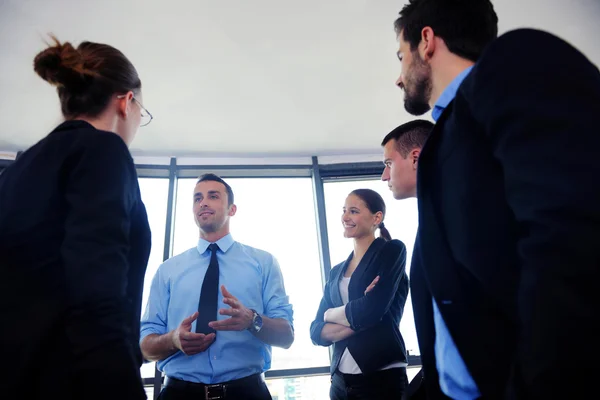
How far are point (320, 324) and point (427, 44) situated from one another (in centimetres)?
178

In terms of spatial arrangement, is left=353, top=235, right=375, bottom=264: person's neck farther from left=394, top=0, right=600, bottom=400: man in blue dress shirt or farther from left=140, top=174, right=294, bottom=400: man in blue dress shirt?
left=394, top=0, right=600, bottom=400: man in blue dress shirt

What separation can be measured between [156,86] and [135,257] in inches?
113

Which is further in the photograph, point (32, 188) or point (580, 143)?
point (32, 188)

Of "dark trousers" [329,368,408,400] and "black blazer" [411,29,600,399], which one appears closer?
"black blazer" [411,29,600,399]

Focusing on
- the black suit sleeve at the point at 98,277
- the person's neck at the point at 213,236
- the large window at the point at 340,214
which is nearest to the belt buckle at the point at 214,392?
the person's neck at the point at 213,236

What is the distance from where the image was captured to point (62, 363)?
0.79 metres

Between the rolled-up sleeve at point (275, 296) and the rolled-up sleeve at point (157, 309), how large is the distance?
23.2 inches

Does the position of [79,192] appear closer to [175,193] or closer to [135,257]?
[135,257]

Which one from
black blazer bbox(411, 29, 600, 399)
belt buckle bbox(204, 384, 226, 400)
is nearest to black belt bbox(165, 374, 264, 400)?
belt buckle bbox(204, 384, 226, 400)

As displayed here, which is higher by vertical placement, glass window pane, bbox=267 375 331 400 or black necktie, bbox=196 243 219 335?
black necktie, bbox=196 243 219 335

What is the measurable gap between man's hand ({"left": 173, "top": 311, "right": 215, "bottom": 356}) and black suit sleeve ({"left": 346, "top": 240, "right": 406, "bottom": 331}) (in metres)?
0.80

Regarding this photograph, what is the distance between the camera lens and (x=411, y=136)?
6.52 ft

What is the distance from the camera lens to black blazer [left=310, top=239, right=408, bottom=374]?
2070 millimetres

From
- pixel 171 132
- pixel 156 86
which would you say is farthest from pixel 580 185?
pixel 171 132
